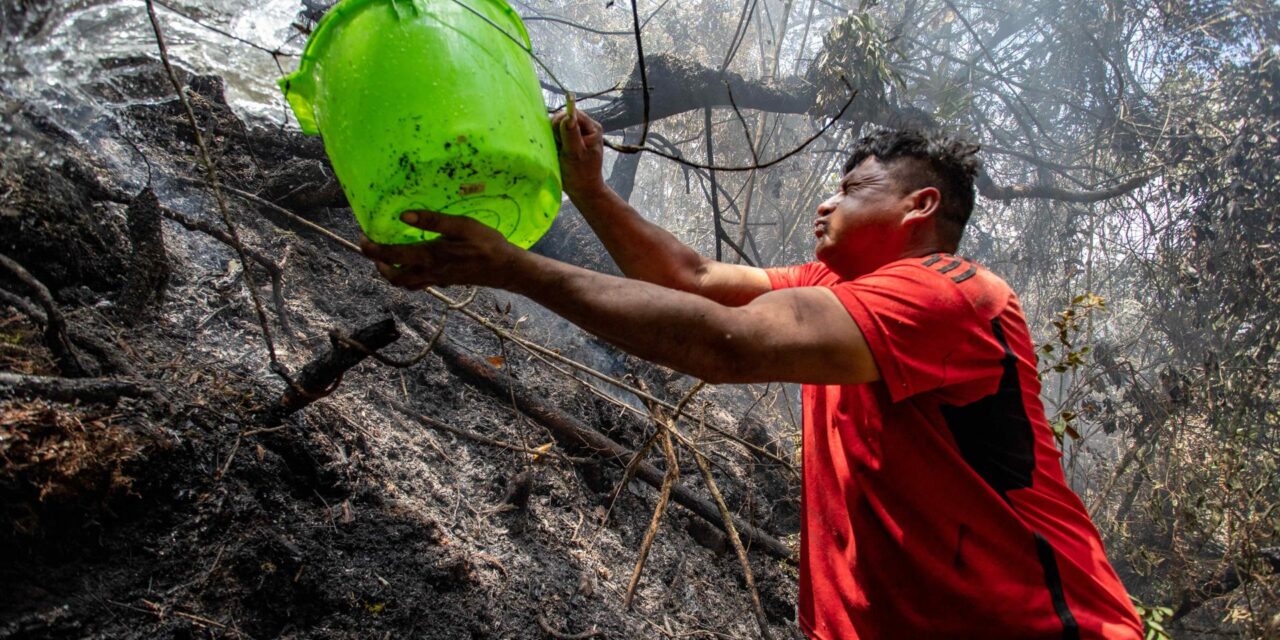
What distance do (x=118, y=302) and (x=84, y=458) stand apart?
78 cm

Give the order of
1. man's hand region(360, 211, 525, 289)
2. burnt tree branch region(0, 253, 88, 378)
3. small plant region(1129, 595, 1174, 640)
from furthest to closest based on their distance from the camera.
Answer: small plant region(1129, 595, 1174, 640)
burnt tree branch region(0, 253, 88, 378)
man's hand region(360, 211, 525, 289)

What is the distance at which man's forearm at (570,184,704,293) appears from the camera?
1.70m

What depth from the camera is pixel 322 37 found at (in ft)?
3.68

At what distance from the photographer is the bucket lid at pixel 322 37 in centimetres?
106

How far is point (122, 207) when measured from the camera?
83.7 inches

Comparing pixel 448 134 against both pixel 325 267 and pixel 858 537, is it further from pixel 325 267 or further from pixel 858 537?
pixel 325 267

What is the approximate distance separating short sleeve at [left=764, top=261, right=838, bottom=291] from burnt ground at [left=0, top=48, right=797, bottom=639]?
4.00 ft

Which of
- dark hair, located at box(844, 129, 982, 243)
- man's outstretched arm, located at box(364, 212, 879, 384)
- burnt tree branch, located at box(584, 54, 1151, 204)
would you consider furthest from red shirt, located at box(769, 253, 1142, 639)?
burnt tree branch, located at box(584, 54, 1151, 204)

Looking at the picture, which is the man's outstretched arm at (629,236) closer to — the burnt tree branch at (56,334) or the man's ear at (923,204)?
the man's ear at (923,204)

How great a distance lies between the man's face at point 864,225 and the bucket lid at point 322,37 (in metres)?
0.98

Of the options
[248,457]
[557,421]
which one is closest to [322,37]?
[248,457]

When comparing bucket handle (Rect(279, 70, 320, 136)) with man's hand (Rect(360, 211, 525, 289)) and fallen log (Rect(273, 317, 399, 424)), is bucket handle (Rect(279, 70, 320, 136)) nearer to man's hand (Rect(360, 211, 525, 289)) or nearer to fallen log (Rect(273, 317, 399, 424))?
man's hand (Rect(360, 211, 525, 289))

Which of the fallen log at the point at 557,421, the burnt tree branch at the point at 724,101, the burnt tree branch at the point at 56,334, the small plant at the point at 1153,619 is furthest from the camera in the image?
the burnt tree branch at the point at 724,101

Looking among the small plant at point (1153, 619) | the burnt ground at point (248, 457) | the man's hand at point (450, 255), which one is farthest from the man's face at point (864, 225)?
the small plant at point (1153, 619)
